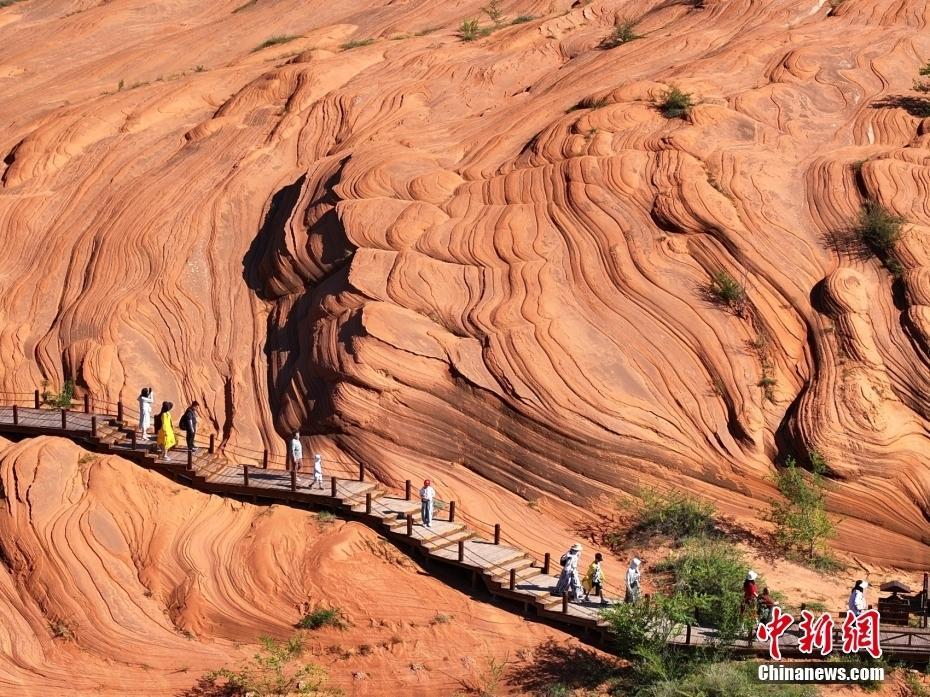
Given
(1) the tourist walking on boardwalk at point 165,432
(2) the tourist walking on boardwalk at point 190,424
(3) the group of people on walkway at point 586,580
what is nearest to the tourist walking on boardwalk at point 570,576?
(3) the group of people on walkway at point 586,580

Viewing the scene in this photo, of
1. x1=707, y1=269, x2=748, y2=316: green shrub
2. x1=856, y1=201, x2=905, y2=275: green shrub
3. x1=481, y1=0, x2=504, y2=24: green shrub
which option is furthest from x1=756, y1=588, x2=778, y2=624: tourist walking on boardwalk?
x1=481, y1=0, x2=504, y2=24: green shrub

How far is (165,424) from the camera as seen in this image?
26.9 meters

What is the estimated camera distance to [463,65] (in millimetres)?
40312

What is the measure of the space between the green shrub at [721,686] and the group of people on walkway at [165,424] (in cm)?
1101

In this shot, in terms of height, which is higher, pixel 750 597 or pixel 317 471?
pixel 317 471

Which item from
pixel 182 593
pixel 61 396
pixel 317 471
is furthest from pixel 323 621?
pixel 61 396

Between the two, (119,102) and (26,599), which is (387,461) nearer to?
(26,599)

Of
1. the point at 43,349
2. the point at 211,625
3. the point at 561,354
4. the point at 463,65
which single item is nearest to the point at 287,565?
the point at 211,625

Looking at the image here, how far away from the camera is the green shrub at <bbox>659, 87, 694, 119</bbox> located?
110 feet

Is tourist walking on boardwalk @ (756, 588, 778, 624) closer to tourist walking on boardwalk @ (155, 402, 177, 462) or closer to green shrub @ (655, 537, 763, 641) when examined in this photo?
green shrub @ (655, 537, 763, 641)

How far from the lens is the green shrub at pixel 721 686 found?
21031mm

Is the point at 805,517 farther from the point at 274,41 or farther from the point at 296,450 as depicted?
the point at 274,41

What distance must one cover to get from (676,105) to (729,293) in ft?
23.7

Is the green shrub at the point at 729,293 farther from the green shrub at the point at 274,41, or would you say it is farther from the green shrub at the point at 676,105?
the green shrub at the point at 274,41
